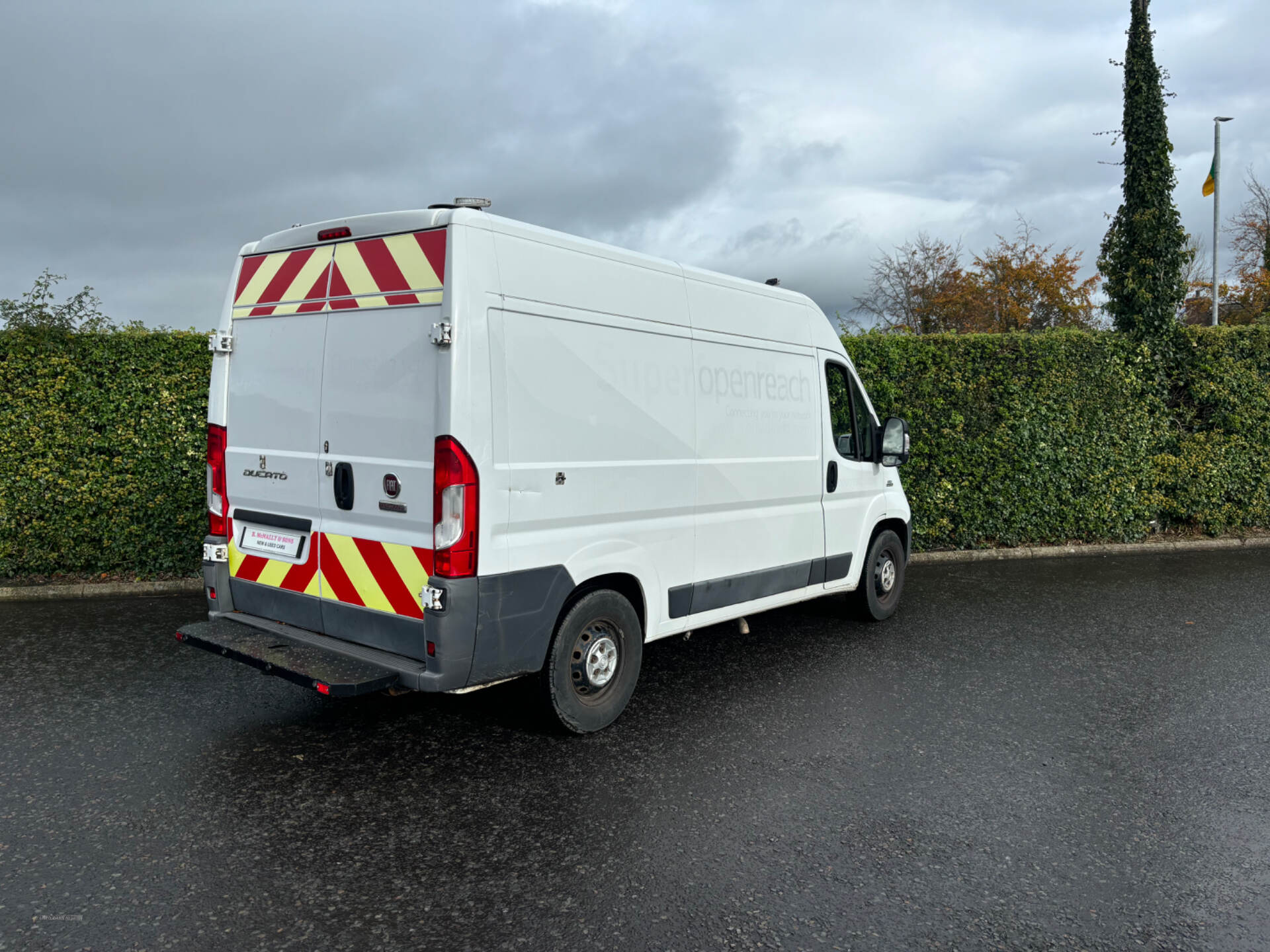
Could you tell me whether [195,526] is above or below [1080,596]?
above

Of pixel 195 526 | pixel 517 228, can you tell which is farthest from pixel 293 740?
pixel 195 526

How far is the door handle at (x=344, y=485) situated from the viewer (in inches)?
173

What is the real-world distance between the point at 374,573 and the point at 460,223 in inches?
64.5

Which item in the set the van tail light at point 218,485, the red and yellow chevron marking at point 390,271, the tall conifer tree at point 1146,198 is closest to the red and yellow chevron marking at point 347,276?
the red and yellow chevron marking at point 390,271

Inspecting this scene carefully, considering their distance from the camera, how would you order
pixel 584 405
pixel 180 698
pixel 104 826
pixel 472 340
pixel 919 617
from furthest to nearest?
pixel 919 617, pixel 180 698, pixel 584 405, pixel 472 340, pixel 104 826

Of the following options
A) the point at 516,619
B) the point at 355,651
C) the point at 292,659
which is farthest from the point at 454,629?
the point at 292,659

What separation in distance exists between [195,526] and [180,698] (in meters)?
3.53

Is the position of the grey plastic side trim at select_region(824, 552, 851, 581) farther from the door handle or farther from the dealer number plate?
the dealer number plate

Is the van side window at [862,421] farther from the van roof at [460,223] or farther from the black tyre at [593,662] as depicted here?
the black tyre at [593,662]

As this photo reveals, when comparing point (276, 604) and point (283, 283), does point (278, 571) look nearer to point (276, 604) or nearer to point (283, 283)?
point (276, 604)

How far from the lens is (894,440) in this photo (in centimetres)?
702

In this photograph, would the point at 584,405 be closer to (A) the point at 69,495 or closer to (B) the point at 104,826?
(B) the point at 104,826

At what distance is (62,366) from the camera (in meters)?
8.05

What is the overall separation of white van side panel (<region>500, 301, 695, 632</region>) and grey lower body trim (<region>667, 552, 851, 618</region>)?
11 cm
